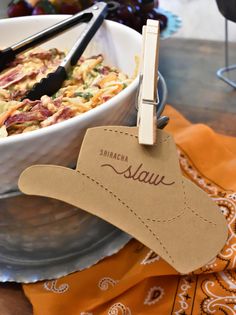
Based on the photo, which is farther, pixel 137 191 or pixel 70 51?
pixel 70 51

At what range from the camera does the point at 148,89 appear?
0.28 m

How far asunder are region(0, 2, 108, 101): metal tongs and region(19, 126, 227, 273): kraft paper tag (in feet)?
0.52

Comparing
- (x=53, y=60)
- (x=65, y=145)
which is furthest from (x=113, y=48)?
(x=65, y=145)

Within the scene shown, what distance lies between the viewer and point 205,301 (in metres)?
0.36

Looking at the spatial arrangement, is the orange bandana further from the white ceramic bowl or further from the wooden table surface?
the wooden table surface

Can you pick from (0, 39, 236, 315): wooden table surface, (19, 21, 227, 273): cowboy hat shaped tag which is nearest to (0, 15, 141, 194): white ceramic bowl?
(19, 21, 227, 273): cowboy hat shaped tag

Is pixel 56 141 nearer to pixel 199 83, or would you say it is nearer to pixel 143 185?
pixel 143 185

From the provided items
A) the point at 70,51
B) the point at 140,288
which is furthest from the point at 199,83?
the point at 140,288

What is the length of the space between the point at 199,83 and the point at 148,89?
44 cm

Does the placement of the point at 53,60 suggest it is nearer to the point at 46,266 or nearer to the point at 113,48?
the point at 113,48

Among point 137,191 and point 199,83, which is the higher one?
point 137,191

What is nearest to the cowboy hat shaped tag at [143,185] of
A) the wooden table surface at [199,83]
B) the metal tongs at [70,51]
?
the metal tongs at [70,51]

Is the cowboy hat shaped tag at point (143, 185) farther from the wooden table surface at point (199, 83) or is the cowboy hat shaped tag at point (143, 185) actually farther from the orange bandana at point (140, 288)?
the wooden table surface at point (199, 83)

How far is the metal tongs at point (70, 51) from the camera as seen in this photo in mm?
428
